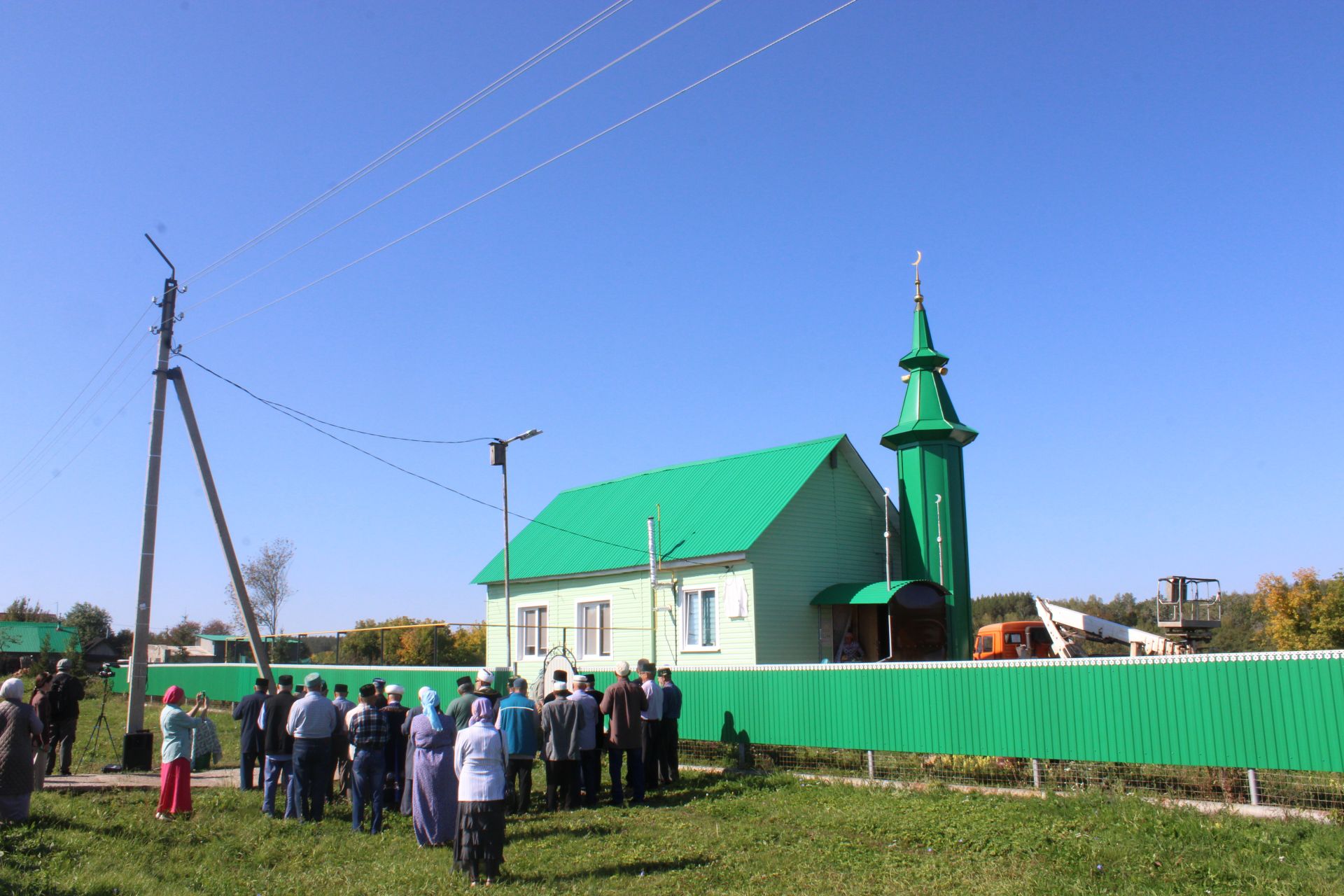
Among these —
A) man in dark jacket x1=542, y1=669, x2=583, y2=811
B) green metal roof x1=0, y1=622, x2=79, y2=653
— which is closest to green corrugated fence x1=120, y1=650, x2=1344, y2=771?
man in dark jacket x1=542, y1=669, x2=583, y2=811

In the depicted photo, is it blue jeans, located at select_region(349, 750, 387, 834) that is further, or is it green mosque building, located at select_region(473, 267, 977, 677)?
green mosque building, located at select_region(473, 267, 977, 677)

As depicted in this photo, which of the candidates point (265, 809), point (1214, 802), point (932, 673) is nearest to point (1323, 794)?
point (1214, 802)

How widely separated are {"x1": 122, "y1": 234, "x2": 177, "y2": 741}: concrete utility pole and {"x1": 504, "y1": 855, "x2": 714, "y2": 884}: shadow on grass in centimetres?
998

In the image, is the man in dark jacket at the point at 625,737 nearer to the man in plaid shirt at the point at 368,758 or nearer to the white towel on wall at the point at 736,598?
the man in plaid shirt at the point at 368,758

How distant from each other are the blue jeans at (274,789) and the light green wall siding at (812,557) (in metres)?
11.3

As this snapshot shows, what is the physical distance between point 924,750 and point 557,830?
539cm

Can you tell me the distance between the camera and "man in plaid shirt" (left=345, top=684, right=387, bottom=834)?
11.4 m

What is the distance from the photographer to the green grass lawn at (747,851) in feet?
28.4

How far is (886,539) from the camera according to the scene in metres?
22.5

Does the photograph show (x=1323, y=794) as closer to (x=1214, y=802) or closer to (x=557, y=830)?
(x=1214, y=802)

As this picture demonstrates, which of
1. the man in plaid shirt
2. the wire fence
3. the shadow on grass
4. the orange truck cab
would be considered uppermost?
the orange truck cab

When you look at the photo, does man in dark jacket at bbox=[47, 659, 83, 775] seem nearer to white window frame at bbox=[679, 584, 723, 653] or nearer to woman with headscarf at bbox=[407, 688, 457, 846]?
woman with headscarf at bbox=[407, 688, 457, 846]

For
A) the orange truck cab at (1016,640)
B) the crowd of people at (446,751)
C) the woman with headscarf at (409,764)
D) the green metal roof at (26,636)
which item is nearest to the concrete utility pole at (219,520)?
the crowd of people at (446,751)

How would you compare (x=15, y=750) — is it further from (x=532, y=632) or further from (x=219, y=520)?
(x=532, y=632)
